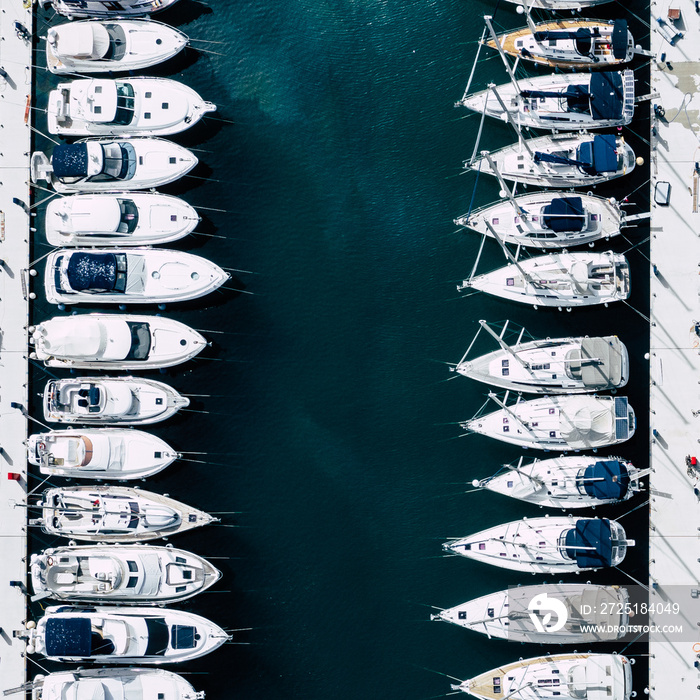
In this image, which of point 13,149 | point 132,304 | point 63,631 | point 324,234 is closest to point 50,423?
point 132,304

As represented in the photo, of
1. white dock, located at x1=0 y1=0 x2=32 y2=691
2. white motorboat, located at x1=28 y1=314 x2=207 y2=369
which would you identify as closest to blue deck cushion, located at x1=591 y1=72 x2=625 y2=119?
white motorboat, located at x1=28 y1=314 x2=207 y2=369

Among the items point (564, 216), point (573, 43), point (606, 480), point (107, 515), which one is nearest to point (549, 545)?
point (606, 480)

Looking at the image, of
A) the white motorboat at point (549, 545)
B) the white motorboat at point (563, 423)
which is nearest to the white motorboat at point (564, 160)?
the white motorboat at point (563, 423)

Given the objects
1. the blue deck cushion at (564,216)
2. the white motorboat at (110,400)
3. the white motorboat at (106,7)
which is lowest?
the white motorboat at (110,400)

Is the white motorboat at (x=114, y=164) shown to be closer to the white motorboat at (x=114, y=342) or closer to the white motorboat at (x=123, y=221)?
the white motorboat at (x=123, y=221)

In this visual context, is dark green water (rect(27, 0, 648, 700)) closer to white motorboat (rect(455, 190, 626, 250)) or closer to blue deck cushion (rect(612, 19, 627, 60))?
white motorboat (rect(455, 190, 626, 250))

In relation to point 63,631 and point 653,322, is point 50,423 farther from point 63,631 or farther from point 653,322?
point 653,322

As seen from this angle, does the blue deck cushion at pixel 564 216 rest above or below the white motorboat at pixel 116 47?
below
